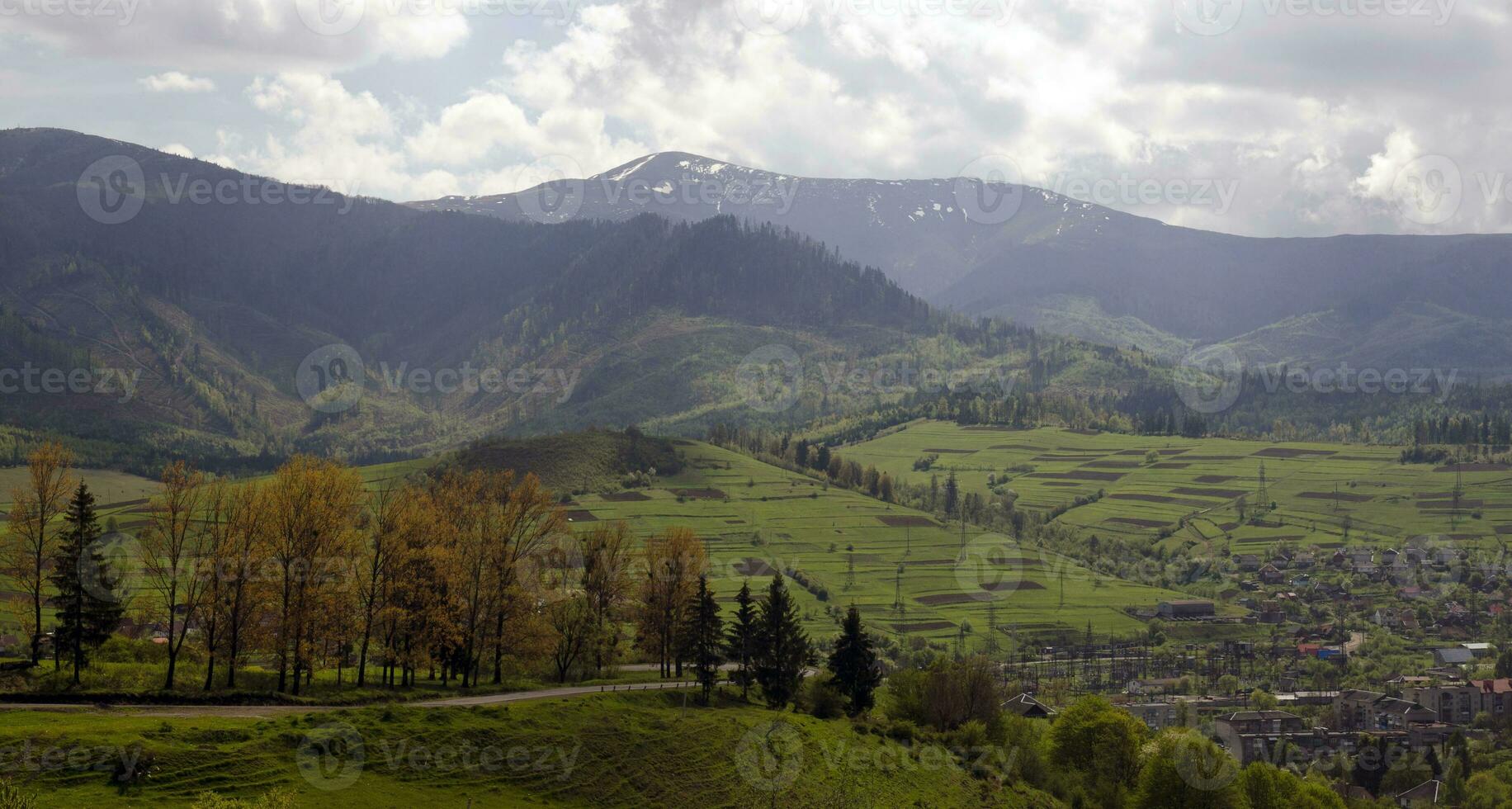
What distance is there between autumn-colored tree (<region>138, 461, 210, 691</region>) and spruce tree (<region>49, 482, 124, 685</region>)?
6.48 ft

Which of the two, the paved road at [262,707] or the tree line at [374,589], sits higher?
the tree line at [374,589]

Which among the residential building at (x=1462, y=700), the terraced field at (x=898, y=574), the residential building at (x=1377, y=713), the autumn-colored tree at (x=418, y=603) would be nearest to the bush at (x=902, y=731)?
the autumn-colored tree at (x=418, y=603)

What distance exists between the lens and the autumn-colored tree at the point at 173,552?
5325 centimetres

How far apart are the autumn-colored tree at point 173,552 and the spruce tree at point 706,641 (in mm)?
26148

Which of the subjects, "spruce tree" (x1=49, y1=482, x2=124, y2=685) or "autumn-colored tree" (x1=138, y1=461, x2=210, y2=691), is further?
"autumn-colored tree" (x1=138, y1=461, x2=210, y2=691)

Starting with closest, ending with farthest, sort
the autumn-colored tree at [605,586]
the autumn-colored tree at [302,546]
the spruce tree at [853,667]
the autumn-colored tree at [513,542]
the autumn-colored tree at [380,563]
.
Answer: the autumn-colored tree at [302,546] < the autumn-colored tree at [380,563] < the autumn-colored tree at [513,542] < the spruce tree at [853,667] < the autumn-colored tree at [605,586]

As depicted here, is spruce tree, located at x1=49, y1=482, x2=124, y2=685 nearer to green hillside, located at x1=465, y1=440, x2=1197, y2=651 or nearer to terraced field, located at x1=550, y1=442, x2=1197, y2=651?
green hillside, located at x1=465, y1=440, x2=1197, y2=651

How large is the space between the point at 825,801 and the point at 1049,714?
53256 millimetres

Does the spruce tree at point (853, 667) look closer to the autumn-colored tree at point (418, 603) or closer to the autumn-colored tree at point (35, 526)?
the autumn-colored tree at point (418, 603)

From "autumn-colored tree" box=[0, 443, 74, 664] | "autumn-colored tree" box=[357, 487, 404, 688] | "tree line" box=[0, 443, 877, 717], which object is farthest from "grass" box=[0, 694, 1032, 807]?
"autumn-colored tree" box=[0, 443, 74, 664]

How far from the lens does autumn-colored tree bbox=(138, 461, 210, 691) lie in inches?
2096

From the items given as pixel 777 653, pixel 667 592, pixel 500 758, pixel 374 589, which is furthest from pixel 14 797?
pixel 667 592

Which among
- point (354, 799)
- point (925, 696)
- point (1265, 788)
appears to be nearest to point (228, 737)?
point (354, 799)

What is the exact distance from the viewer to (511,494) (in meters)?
71.2
